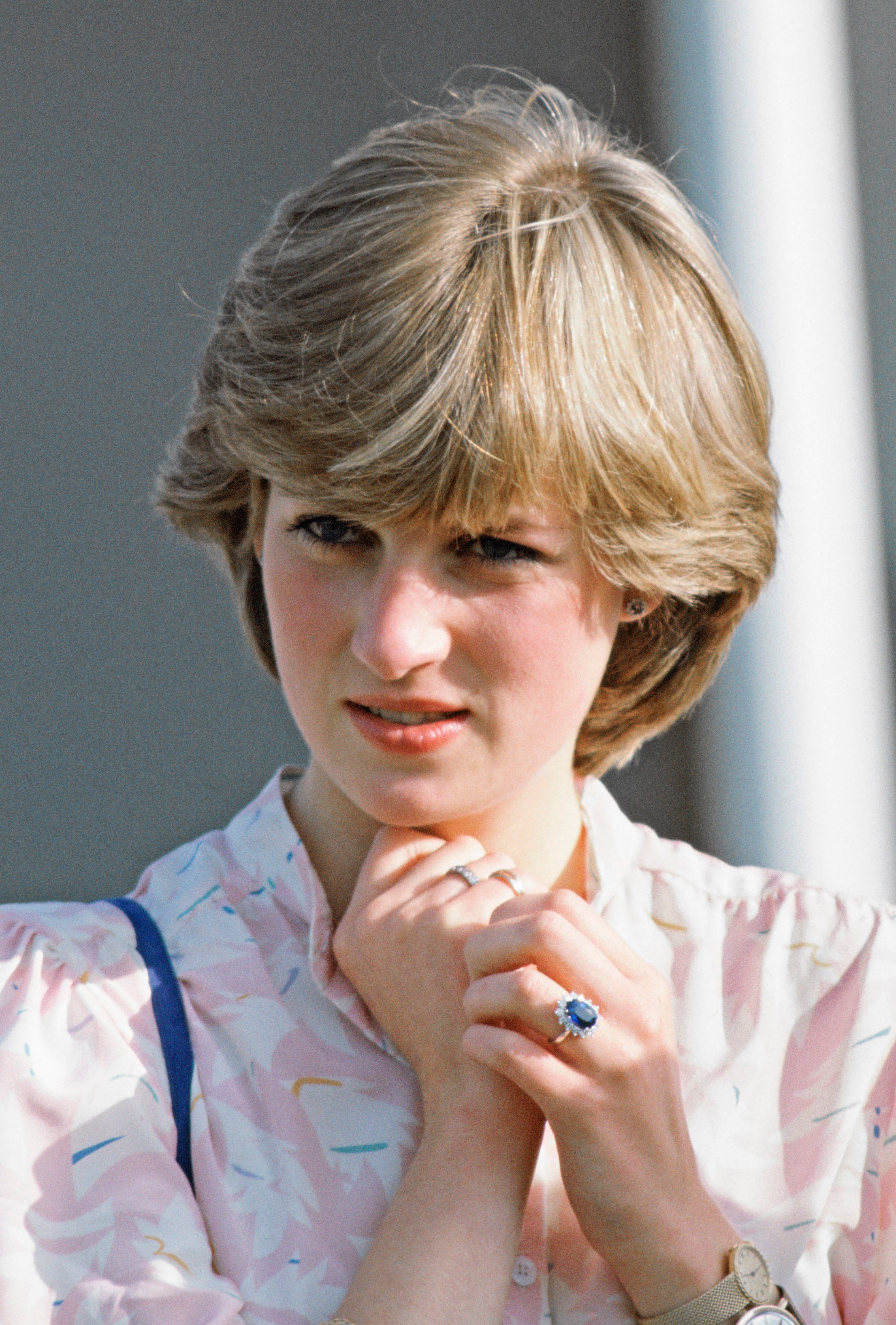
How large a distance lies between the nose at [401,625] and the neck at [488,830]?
267 mm

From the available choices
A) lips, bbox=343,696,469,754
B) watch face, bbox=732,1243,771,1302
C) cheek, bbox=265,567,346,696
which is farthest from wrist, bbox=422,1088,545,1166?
cheek, bbox=265,567,346,696

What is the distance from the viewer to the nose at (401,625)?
1398 mm

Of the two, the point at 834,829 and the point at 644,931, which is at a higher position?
the point at 644,931

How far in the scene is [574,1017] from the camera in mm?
1320

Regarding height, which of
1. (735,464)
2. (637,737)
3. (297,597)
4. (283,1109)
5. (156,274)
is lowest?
(283,1109)

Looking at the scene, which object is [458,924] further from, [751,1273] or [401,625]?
[751,1273]

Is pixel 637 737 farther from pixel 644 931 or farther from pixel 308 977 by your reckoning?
pixel 308 977

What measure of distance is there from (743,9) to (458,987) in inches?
89.3

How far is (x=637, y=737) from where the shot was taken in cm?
198

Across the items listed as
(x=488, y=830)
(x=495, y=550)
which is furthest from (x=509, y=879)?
(x=495, y=550)

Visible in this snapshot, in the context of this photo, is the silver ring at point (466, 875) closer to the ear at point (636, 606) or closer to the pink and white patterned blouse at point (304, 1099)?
the pink and white patterned blouse at point (304, 1099)

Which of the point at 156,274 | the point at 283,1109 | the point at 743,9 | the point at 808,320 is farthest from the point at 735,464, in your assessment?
the point at 156,274

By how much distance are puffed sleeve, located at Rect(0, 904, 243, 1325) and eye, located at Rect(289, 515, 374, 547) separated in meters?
0.51

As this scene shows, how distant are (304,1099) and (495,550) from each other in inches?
24.8
